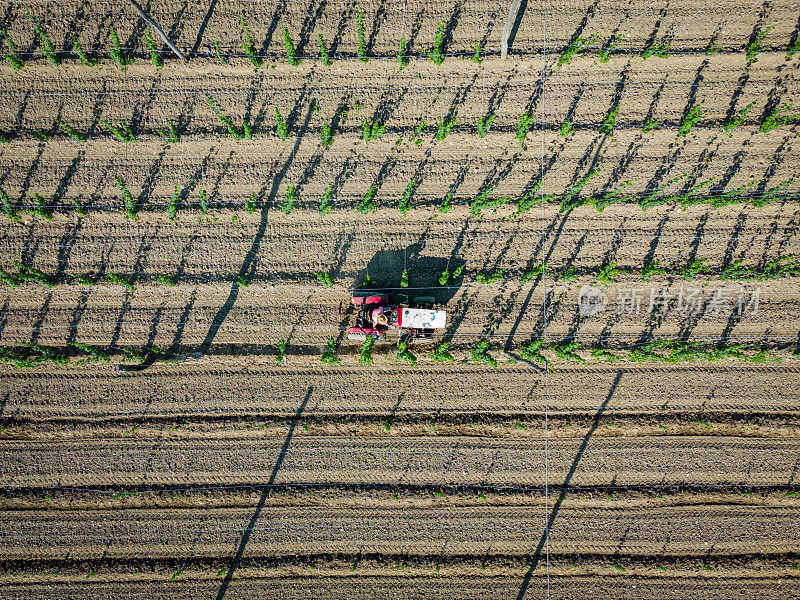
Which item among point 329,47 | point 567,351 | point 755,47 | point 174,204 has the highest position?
point 329,47

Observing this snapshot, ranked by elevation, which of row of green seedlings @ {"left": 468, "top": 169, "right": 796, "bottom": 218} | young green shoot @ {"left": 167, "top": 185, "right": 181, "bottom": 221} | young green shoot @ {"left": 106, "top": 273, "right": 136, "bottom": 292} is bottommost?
young green shoot @ {"left": 106, "top": 273, "right": 136, "bottom": 292}

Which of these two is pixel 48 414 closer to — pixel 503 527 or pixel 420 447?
pixel 420 447

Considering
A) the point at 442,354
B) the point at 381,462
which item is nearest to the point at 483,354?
the point at 442,354

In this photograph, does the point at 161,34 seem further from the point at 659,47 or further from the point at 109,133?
the point at 659,47

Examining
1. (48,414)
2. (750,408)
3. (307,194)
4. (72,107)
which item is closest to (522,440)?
(750,408)

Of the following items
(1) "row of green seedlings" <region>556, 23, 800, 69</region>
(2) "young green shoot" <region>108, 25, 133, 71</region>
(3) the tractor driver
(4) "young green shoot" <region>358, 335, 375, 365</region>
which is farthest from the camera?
(1) "row of green seedlings" <region>556, 23, 800, 69</region>

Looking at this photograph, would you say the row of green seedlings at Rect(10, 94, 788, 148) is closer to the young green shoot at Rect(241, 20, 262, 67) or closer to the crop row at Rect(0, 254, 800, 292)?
the young green shoot at Rect(241, 20, 262, 67)

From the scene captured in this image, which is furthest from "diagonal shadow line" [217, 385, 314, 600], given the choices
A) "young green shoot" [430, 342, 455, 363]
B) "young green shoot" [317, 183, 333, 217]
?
"young green shoot" [317, 183, 333, 217]
